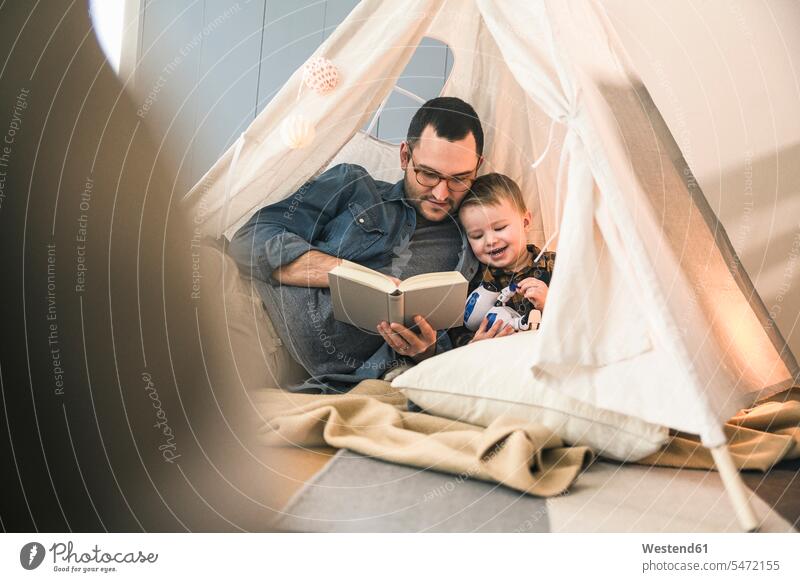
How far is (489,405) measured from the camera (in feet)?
3.20

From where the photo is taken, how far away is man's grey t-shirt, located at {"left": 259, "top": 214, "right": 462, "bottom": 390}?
1212mm

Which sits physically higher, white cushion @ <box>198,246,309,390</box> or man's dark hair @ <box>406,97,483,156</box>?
man's dark hair @ <box>406,97,483,156</box>

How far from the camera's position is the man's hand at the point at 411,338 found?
1138 millimetres

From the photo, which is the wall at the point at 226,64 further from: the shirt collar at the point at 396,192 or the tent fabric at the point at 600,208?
the shirt collar at the point at 396,192

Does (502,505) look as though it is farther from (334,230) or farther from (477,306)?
(334,230)

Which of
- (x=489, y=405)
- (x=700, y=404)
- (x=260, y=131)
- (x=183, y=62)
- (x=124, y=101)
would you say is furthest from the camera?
(x=183, y=62)

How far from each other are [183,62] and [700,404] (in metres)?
1.08

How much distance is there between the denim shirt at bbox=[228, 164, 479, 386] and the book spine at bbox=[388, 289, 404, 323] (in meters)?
0.09

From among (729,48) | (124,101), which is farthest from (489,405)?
(729,48)

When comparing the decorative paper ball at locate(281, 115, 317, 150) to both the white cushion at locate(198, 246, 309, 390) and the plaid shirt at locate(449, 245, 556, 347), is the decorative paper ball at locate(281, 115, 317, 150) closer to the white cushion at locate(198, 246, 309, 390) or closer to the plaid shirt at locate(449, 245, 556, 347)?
the white cushion at locate(198, 246, 309, 390)

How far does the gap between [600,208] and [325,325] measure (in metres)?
0.49

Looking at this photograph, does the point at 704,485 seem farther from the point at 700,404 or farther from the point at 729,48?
the point at 729,48
